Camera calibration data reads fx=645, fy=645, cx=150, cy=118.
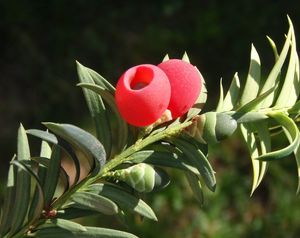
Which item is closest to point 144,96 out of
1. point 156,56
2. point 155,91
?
point 155,91

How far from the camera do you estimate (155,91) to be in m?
0.57

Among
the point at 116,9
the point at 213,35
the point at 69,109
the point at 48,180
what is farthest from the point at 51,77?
the point at 48,180

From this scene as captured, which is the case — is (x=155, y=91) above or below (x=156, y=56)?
above

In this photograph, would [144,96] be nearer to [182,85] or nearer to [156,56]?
[182,85]

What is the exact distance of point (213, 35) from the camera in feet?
8.62

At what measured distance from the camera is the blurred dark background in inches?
88.1

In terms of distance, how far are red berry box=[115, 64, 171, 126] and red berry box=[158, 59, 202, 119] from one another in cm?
2

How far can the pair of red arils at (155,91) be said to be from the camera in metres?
0.57

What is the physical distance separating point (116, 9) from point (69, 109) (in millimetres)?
534

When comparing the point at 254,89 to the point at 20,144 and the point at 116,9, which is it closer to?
the point at 20,144

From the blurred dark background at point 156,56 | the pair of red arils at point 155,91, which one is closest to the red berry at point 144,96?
the pair of red arils at point 155,91

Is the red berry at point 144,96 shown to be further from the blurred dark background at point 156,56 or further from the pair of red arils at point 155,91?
the blurred dark background at point 156,56

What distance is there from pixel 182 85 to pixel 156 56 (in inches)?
77.5

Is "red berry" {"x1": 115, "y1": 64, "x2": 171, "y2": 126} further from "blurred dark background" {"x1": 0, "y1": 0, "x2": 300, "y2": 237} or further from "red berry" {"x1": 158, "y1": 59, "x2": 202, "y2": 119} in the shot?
"blurred dark background" {"x1": 0, "y1": 0, "x2": 300, "y2": 237}
